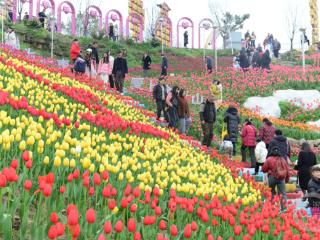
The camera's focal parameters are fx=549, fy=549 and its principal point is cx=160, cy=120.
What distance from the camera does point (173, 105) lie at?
15.5 meters

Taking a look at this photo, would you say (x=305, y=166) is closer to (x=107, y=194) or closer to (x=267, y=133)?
(x=267, y=133)

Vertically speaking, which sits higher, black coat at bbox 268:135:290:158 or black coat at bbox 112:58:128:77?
black coat at bbox 112:58:128:77

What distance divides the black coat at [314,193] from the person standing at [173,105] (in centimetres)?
710

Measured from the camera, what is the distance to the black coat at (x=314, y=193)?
8.27 metres

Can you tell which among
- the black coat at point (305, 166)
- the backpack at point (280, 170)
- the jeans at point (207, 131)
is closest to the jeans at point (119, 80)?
the jeans at point (207, 131)

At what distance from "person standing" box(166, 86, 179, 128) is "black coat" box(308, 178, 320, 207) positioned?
710cm

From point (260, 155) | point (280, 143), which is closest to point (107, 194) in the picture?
point (280, 143)

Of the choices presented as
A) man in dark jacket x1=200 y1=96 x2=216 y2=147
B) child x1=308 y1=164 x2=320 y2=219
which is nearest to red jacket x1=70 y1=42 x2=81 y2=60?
man in dark jacket x1=200 y1=96 x2=216 y2=147

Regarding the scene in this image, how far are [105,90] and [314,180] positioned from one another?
9.19 metres

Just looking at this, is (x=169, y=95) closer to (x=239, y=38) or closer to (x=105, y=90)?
(x=105, y=90)

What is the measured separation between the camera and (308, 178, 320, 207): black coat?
827cm

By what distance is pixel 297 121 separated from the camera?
79.4 ft

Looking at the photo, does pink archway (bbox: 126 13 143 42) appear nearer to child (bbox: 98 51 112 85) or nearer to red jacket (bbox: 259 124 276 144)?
child (bbox: 98 51 112 85)

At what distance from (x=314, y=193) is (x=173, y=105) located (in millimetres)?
7573
